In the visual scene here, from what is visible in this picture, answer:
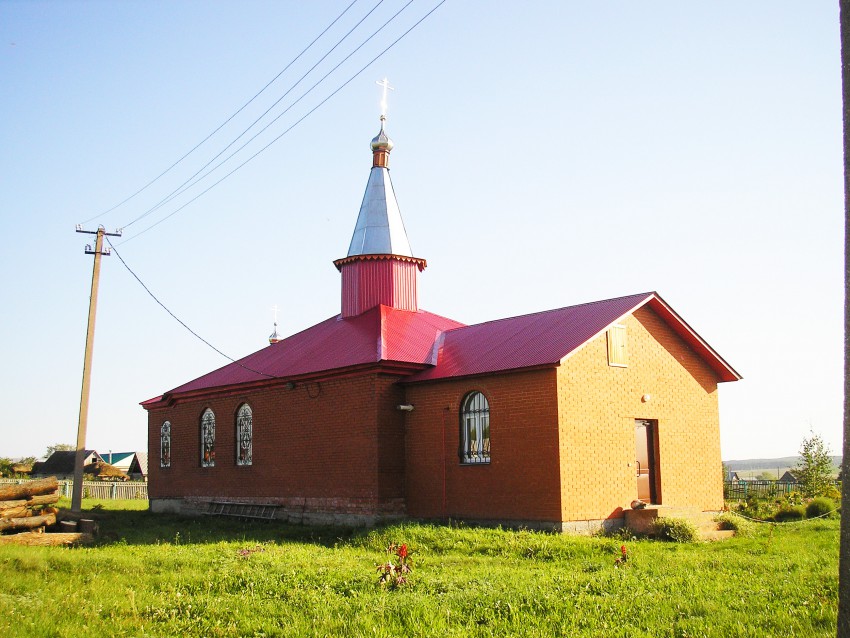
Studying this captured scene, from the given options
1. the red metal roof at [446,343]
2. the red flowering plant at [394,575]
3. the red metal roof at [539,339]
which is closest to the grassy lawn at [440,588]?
the red flowering plant at [394,575]

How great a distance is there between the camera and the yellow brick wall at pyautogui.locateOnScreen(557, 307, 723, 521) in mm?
16484

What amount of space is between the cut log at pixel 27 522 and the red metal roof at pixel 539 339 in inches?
314

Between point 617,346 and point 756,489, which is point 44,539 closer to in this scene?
point 617,346

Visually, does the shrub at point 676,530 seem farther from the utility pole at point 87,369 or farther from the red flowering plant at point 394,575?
the utility pole at point 87,369

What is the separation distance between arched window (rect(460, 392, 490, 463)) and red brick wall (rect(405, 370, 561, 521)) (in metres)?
0.14

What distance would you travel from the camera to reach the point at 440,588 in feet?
34.7

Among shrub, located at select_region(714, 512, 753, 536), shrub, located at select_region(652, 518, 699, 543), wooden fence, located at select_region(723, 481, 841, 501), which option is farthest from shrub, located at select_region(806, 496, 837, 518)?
shrub, located at select_region(652, 518, 699, 543)

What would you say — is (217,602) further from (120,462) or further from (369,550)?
(120,462)

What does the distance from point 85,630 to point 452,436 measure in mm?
9720

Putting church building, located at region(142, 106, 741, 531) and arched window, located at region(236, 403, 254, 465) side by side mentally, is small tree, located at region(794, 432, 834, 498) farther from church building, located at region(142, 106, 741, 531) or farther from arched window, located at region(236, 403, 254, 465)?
arched window, located at region(236, 403, 254, 465)

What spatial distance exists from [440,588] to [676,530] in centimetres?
666

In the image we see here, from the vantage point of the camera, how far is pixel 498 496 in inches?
667

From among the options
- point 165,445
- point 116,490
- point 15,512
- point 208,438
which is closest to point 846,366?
point 15,512

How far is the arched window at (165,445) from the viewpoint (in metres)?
26.1
